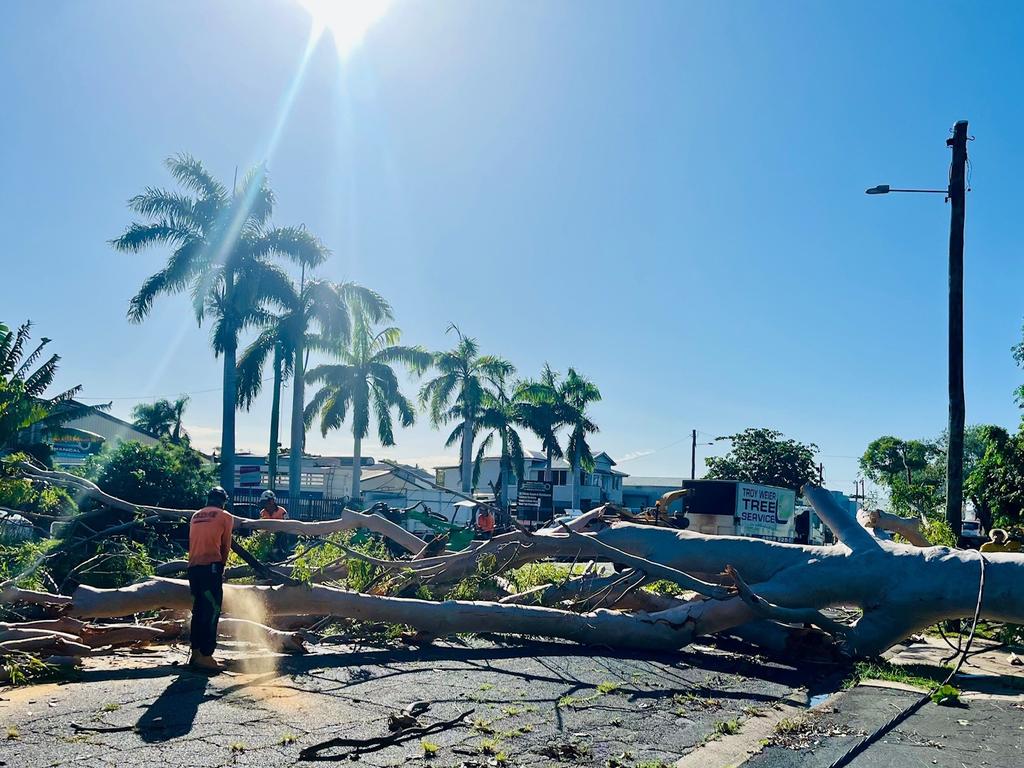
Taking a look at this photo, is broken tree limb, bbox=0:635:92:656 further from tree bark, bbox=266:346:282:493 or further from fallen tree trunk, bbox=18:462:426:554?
tree bark, bbox=266:346:282:493

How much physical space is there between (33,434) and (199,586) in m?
21.9

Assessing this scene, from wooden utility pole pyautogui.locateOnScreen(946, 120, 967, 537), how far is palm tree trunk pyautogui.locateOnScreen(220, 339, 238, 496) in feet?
71.3

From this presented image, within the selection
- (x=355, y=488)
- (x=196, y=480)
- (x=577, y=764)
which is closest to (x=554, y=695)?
(x=577, y=764)

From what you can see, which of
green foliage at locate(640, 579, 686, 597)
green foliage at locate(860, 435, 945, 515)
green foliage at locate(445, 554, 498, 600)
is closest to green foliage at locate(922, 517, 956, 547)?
green foliage at locate(640, 579, 686, 597)

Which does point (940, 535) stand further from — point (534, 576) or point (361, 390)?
point (361, 390)

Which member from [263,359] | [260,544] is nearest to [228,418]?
[263,359]

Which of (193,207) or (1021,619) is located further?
(193,207)

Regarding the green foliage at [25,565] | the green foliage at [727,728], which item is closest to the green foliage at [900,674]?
the green foliage at [727,728]

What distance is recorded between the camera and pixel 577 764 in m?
4.59

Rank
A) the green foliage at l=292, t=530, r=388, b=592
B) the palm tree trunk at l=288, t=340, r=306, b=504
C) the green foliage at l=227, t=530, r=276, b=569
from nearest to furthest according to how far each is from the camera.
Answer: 1. the green foliage at l=292, t=530, r=388, b=592
2. the green foliage at l=227, t=530, r=276, b=569
3. the palm tree trunk at l=288, t=340, r=306, b=504

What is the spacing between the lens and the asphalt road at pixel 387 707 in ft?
15.1

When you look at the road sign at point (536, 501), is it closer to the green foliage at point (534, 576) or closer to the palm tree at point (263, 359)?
the palm tree at point (263, 359)

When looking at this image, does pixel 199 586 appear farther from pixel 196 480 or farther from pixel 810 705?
pixel 196 480

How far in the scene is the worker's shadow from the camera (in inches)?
190
